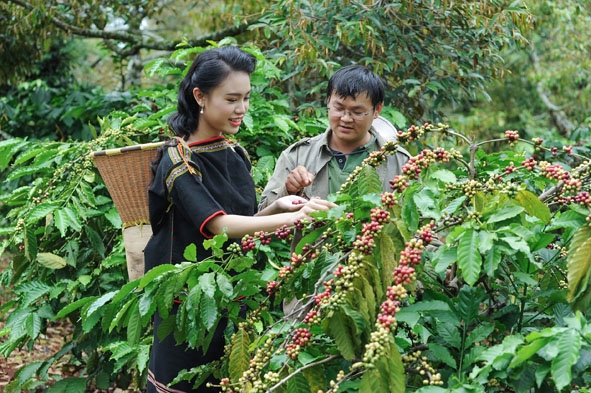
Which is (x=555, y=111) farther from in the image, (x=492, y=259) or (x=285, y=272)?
(x=492, y=259)

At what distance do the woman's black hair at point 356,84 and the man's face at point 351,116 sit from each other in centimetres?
2

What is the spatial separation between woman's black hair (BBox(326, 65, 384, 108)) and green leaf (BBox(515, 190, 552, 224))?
1053mm


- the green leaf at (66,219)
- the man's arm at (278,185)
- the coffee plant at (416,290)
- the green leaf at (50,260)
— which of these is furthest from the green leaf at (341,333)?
the green leaf at (50,260)

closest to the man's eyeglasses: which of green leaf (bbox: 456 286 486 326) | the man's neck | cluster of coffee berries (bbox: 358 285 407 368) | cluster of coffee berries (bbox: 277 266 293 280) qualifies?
the man's neck

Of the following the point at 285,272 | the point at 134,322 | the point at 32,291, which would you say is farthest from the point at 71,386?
the point at 285,272

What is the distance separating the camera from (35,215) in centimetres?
339

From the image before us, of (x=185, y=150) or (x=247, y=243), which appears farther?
(x=185, y=150)

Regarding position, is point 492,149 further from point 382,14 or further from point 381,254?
point 381,254

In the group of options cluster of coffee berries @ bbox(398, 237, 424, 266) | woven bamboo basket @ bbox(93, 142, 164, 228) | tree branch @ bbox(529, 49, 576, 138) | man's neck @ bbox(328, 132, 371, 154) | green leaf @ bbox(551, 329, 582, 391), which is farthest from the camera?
tree branch @ bbox(529, 49, 576, 138)

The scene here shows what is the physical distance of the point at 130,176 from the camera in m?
2.84

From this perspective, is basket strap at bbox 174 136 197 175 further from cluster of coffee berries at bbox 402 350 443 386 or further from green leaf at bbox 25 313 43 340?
green leaf at bbox 25 313 43 340

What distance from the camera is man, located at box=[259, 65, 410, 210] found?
2.88 m

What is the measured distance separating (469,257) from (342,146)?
4.32 feet

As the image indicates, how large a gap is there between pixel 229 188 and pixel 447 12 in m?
3.00
